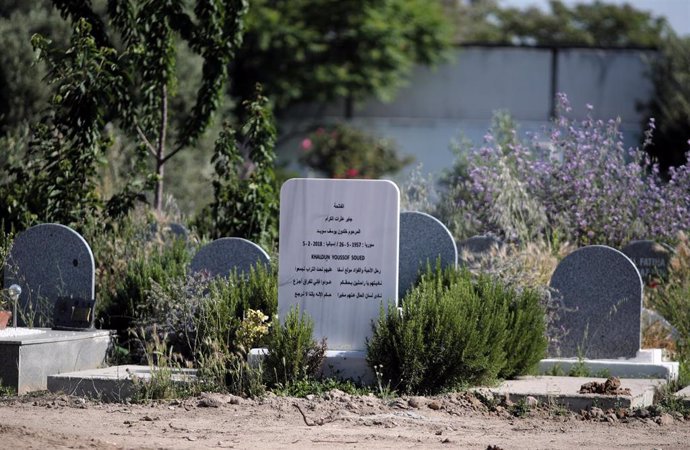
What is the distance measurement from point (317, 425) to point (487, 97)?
23591mm

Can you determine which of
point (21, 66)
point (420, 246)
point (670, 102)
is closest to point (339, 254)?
point (420, 246)

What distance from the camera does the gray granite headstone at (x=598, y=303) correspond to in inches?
376

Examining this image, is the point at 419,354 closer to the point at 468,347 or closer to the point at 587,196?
the point at 468,347

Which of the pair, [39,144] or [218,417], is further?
[39,144]

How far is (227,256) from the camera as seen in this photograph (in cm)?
988

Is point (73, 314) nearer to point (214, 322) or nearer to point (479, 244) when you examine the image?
point (214, 322)

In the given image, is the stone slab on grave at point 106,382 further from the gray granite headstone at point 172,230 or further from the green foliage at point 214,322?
the gray granite headstone at point 172,230

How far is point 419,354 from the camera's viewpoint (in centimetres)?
776

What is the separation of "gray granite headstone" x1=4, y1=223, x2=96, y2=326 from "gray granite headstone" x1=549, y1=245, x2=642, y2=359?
13.1ft

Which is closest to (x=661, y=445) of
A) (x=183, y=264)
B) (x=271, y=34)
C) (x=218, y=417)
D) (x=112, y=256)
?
(x=218, y=417)

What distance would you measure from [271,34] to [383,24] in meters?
2.85

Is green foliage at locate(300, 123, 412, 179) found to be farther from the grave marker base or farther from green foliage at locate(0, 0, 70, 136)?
the grave marker base

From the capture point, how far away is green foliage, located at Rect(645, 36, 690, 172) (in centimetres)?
2628

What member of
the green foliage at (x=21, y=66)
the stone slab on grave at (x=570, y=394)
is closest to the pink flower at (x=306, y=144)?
the green foliage at (x=21, y=66)
